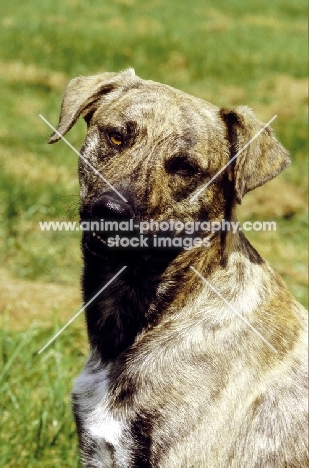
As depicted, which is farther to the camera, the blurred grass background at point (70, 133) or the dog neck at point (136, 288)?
the blurred grass background at point (70, 133)

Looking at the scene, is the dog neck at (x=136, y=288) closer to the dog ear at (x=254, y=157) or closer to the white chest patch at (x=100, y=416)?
the white chest patch at (x=100, y=416)

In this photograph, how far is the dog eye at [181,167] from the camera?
3.65 metres

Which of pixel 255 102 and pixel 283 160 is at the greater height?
pixel 283 160

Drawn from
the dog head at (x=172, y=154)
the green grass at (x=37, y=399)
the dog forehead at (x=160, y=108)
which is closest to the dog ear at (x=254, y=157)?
the dog head at (x=172, y=154)

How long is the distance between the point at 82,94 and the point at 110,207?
3.74ft

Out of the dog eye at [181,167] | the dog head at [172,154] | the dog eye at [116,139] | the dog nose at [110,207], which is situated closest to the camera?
the dog nose at [110,207]

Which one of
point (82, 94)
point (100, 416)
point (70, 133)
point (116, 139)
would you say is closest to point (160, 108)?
point (116, 139)

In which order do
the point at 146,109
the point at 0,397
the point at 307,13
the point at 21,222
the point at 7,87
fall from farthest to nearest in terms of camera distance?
1. the point at 307,13
2. the point at 7,87
3. the point at 21,222
4. the point at 0,397
5. the point at 146,109

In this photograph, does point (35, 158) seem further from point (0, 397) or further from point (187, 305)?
point (187, 305)

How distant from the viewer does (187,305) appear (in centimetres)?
355

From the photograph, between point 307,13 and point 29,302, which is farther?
point 307,13

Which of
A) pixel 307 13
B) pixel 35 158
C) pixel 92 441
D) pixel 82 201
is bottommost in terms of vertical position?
pixel 307 13

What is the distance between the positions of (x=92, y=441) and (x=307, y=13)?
19.2 meters

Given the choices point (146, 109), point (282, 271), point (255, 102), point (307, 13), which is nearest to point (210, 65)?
point (255, 102)
